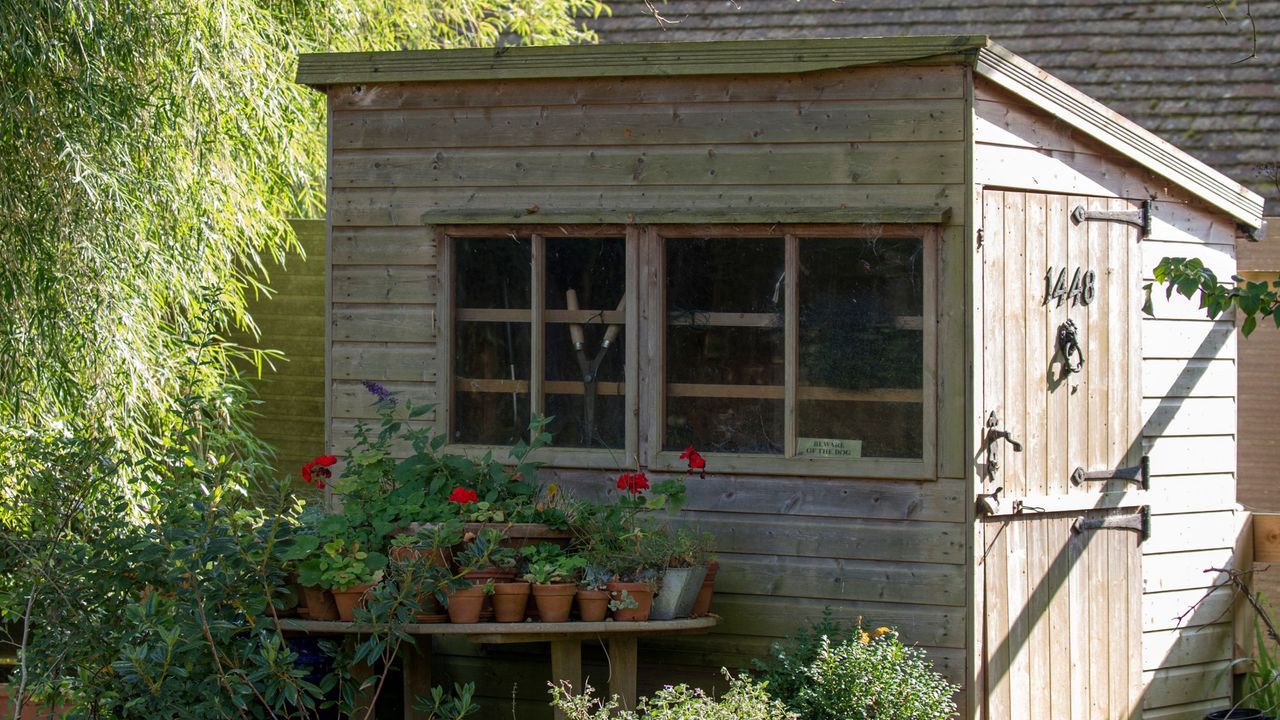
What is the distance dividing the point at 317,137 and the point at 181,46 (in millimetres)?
1791

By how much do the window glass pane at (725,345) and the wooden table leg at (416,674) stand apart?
1308mm

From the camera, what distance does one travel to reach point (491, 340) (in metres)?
5.86

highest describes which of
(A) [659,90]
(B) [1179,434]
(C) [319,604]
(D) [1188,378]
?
(A) [659,90]

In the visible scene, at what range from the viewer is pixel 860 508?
5.41 meters

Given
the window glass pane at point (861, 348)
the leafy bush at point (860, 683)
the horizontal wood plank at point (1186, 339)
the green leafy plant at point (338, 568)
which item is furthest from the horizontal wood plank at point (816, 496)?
the horizontal wood plank at point (1186, 339)

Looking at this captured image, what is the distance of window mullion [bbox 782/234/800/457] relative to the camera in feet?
17.9

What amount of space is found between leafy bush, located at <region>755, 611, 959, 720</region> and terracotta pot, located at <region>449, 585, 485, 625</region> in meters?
1.13

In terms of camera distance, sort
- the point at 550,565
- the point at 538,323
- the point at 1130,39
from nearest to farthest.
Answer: the point at 550,565 < the point at 538,323 < the point at 1130,39

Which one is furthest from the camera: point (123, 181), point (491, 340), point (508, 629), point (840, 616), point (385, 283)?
point (123, 181)

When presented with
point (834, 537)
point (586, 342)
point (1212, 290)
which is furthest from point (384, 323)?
point (1212, 290)

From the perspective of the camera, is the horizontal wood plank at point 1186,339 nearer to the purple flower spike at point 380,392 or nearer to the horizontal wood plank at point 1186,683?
the horizontal wood plank at point 1186,683

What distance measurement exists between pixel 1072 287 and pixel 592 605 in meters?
2.39

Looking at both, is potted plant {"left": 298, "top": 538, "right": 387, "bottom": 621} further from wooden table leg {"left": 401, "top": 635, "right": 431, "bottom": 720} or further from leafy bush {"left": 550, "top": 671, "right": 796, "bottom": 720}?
leafy bush {"left": 550, "top": 671, "right": 796, "bottom": 720}

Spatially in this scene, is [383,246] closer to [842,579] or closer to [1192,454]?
[842,579]
